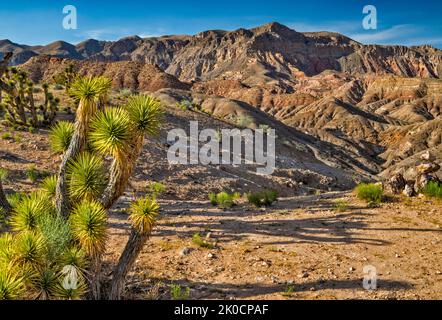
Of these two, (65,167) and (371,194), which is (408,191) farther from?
(65,167)

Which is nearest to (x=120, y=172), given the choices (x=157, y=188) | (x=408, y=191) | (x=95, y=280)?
(x=95, y=280)

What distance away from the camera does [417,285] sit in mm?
7695

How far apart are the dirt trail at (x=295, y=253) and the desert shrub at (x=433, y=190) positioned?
1.56 feet

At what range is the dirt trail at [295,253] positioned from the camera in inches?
302

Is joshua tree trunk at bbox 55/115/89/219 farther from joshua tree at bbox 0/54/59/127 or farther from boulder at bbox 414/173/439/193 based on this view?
joshua tree at bbox 0/54/59/127

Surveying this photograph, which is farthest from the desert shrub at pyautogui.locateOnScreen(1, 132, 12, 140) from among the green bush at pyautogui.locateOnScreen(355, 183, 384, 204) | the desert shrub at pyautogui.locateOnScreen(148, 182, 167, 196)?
the green bush at pyautogui.locateOnScreen(355, 183, 384, 204)

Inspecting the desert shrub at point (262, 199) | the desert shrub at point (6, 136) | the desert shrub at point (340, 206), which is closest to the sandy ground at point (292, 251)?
the desert shrub at point (340, 206)

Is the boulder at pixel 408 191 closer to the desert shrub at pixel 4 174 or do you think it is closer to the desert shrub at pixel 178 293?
the desert shrub at pixel 178 293

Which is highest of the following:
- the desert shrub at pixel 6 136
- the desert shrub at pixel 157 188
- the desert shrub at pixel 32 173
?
the desert shrub at pixel 6 136

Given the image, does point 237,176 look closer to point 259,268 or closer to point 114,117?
point 259,268

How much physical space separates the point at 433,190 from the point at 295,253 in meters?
6.64

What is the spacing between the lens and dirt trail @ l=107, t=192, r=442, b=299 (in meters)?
7.67
